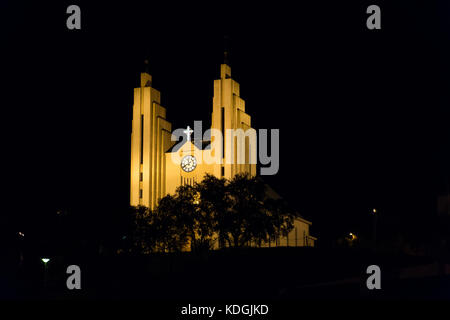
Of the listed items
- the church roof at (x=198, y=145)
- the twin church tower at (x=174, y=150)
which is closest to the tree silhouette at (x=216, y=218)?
the twin church tower at (x=174, y=150)

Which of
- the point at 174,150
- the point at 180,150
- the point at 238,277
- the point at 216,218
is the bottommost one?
the point at 238,277

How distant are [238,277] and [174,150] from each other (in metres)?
43.8

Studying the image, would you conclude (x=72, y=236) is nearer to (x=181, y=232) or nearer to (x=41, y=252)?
(x=41, y=252)

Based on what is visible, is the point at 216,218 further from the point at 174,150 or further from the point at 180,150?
the point at 174,150

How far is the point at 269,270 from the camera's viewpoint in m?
44.5

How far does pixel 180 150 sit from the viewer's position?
3201 inches

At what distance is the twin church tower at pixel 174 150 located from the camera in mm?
77750

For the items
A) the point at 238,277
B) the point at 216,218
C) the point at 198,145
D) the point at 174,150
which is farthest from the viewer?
the point at 174,150

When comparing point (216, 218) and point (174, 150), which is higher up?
point (174, 150)

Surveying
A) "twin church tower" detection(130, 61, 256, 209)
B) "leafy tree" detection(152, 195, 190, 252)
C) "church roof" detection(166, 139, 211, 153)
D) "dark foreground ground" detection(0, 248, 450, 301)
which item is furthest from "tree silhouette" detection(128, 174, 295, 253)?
"church roof" detection(166, 139, 211, 153)

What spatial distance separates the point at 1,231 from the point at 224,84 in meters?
33.8

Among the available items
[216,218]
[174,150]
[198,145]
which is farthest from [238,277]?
[174,150]
